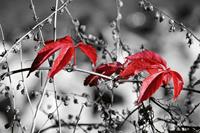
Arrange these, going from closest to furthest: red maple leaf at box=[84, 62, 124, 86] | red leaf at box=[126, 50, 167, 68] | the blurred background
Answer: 1. red leaf at box=[126, 50, 167, 68]
2. red maple leaf at box=[84, 62, 124, 86]
3. the blurred background

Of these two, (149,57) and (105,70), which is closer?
(149,57)

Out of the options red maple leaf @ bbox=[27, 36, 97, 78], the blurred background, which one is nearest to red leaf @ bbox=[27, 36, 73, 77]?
red maple leaf @ bbox=[27, 36, 97, 78]

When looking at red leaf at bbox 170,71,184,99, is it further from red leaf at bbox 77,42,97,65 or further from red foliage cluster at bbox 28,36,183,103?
red leaf at bbox 77,42,97,65

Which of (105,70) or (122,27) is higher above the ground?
(122,27)

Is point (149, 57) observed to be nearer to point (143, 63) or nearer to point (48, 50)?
point (143, 63)

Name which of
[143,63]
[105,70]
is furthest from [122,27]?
[143,63]

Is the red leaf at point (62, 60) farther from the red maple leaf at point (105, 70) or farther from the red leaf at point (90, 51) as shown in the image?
the red maple leaf at point (105, 70)

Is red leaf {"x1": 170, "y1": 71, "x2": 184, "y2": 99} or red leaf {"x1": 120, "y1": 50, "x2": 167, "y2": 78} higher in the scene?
red leaf {"x1": 120, "y1": 50, "x2": 167, "y2": 78}
